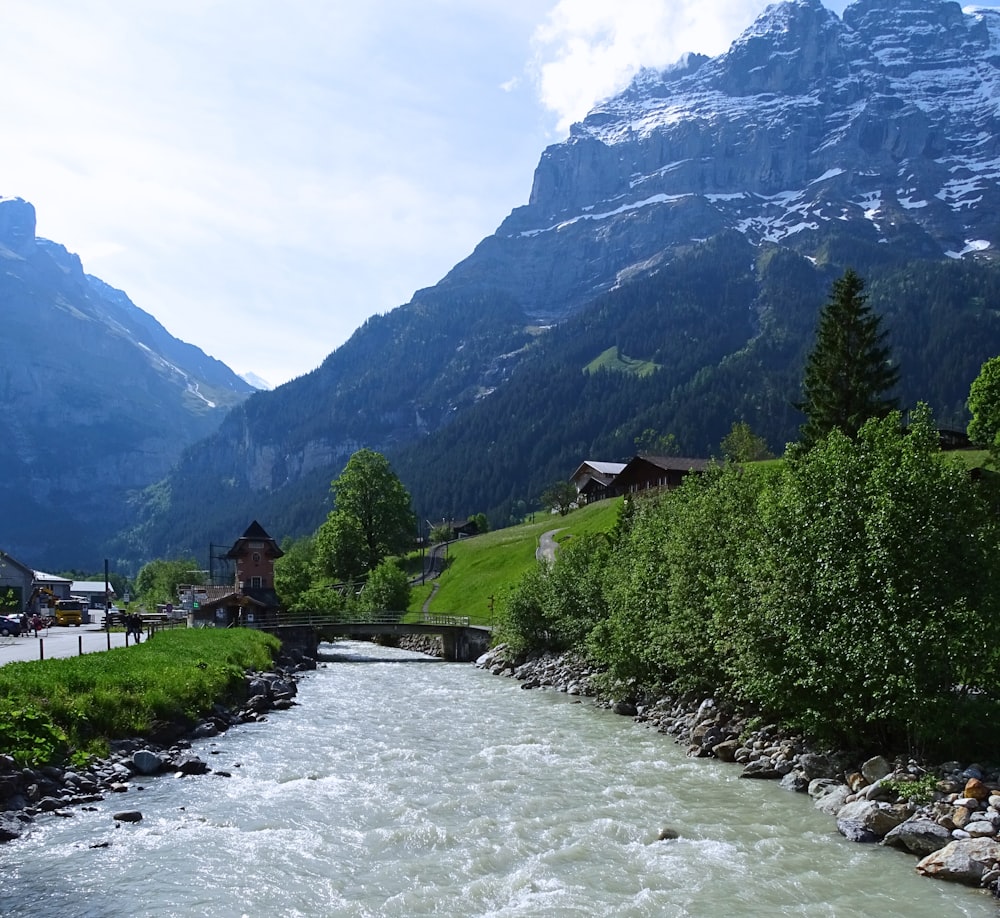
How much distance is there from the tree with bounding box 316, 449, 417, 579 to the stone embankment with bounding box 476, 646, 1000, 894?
8682 cm

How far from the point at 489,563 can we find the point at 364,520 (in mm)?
20738

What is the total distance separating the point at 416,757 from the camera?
32.1 m

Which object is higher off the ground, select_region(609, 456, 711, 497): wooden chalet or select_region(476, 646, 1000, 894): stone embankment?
select_region(609, 456, 711, 497): wooden chalet

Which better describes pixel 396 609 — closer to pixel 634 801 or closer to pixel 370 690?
pixel 370 690

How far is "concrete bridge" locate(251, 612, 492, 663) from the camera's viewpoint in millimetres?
83075

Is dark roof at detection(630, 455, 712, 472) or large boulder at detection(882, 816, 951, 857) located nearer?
large boulder at detection(882, 816, 951, 857)

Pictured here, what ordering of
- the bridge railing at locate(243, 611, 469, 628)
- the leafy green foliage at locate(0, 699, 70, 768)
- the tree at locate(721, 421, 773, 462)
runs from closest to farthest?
1. the leafy green foliage at locate(0, 699, 70, 768)
2. the bridge railing at locate(243, 611, 469, 628)
3. the tree at locate(721, 421, 773, 462)

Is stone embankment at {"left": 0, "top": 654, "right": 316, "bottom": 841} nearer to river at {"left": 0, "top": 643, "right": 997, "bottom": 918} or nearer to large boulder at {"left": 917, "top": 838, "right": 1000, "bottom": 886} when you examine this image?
river at {"left": 0, "top": 643, "right": 997, "bottom": 918}

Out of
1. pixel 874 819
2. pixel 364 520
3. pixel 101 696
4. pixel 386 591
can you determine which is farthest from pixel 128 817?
pixel 364 520

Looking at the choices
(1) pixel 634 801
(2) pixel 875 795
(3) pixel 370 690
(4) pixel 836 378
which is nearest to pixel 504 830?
(1) pixel 634 801

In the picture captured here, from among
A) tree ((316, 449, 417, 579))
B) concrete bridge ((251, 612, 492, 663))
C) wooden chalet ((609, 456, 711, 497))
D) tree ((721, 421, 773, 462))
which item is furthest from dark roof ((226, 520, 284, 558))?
tree ((721, 421, 773, 462))

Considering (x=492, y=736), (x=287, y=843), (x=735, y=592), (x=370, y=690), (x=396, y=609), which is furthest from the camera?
(x=396, y=609)

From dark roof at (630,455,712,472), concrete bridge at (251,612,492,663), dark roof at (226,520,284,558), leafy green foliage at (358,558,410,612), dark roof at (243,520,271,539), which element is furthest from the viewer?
dark roof at (630,455,712,472)

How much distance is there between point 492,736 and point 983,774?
767 inches
